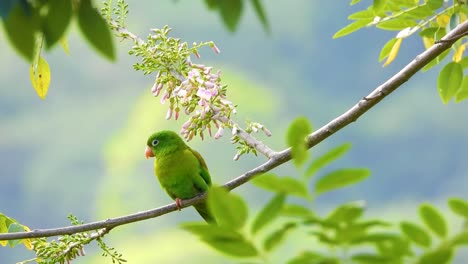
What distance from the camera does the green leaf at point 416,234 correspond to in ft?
1.57

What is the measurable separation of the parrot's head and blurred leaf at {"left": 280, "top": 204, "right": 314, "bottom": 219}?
1541 millimetres

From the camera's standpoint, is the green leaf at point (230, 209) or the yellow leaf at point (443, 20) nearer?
the green leaf at point (230, 209)

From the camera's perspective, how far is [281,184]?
1.57 ft

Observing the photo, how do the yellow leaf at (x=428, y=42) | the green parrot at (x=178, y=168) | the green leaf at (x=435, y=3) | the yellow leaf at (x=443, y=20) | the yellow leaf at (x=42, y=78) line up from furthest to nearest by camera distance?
the green parrot at (x=178, y=168) < the yellow leaf at (x=428, y=42) < the yellow leaf at (x=443, y=20) < the green leaf at (x=435, y=3) < the yellow leaf at (x=42, y=78)

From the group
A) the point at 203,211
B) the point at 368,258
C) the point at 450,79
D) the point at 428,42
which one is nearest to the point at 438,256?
the point at 368,258

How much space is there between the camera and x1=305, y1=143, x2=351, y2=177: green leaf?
19.1 inches

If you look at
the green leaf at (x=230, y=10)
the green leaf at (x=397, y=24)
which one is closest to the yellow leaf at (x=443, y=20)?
the green leaf at (x=397, y=24)

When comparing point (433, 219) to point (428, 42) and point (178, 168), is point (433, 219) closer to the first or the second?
point (428, 42)

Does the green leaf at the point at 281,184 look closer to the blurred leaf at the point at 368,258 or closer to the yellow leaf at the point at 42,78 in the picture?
the blurred leaf at the point at 368,258

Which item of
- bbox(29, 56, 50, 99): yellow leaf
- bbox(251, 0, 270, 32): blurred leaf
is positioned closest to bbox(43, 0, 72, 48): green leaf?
bbox(251, 0, 270, 32): blurred leaf

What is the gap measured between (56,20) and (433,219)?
27 cm

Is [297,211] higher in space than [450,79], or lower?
lower

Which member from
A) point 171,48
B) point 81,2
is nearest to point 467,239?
point 81,2

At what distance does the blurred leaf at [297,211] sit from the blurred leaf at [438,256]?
2.8 inches
